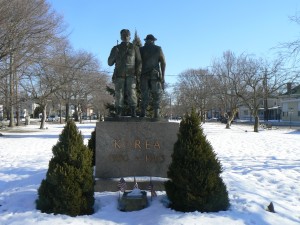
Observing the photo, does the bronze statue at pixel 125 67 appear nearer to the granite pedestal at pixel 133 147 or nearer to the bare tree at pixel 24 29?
the granite pedestal at pixel 133 147

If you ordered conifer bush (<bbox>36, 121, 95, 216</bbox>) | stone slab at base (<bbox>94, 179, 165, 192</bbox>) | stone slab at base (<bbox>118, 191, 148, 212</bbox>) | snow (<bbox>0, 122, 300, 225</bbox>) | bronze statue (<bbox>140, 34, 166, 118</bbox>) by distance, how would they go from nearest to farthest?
snow (<bbox>0, 122, 300, 225</bbox>) < conifer bush (<bbox>36, 121, 95, 216</bbox>) < stone slab at base (<bbox>118, 191, 148, 212</bbox>) < stone slab at base (<bbox>94, 179, 165, 192</bbox>) < bronze statue (<bbox>140, 34, 166, 118</bbox>)

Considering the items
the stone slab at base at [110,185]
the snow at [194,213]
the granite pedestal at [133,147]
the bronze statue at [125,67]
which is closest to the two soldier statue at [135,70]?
the bronze statue at [125,67]

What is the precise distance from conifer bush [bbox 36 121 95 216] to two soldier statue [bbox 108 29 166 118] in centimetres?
197

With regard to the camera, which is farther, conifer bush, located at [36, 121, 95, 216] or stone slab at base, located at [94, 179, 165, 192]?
stone slab at base, located at [94, 179, 165, 192]

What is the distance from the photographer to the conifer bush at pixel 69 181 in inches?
253

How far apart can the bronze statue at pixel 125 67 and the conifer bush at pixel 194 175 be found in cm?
218

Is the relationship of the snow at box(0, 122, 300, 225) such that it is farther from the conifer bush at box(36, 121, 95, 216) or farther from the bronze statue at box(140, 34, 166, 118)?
the bronze statue at box(140, 34, 166, 118)

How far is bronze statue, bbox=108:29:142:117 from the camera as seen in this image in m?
8.53

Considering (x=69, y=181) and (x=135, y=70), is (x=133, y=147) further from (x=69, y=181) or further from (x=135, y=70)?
(x=69, y=181)

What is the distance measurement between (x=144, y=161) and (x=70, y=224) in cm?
255

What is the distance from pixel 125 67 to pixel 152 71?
0.64 m

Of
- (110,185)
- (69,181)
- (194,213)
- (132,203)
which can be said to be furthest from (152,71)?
(194,213)

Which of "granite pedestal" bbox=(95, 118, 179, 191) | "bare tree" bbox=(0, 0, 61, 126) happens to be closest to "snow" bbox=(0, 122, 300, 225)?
"granite pedestal" bbox=(95, 118, 179, 191)

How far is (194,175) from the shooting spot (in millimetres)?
6523
